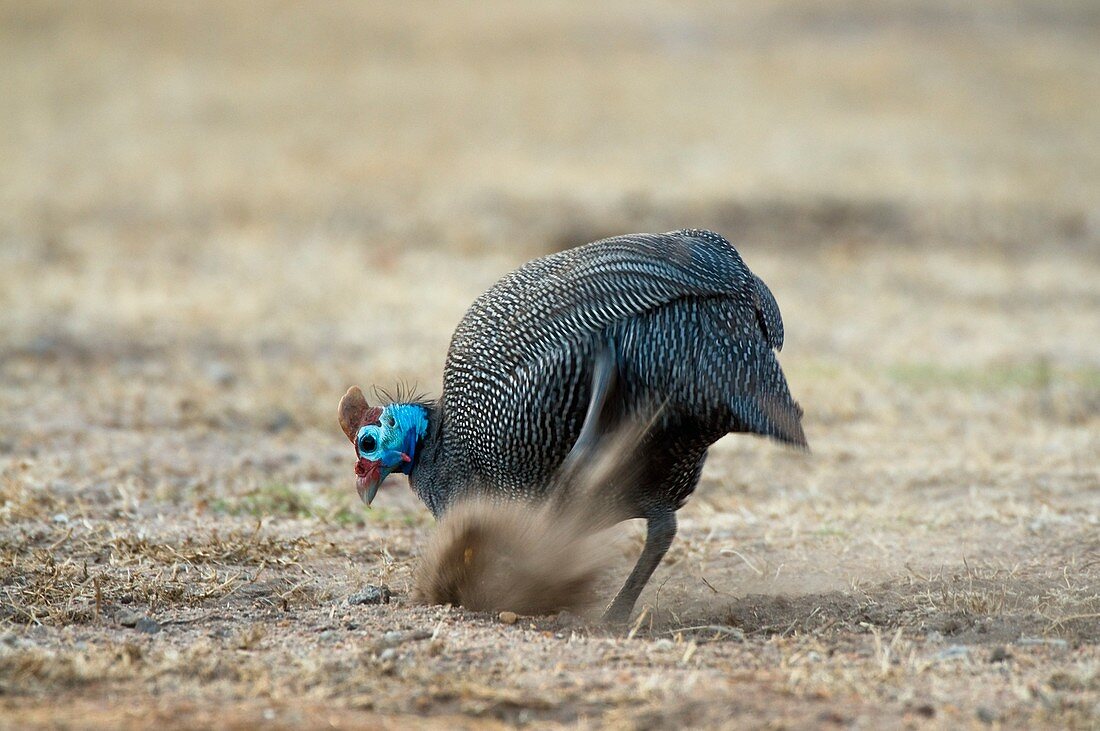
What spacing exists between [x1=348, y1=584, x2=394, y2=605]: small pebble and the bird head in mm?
318

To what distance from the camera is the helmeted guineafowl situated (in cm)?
405

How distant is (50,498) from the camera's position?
531cm

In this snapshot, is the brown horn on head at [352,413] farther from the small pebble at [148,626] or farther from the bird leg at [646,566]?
the bird leg at [646,566]

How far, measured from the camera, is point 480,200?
1320 cm

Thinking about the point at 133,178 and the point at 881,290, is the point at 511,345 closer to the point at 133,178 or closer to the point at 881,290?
the point at 881,290

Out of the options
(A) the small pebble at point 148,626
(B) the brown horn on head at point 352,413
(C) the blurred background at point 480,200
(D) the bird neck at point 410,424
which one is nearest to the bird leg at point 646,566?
(D) the bird neck at point 410,424

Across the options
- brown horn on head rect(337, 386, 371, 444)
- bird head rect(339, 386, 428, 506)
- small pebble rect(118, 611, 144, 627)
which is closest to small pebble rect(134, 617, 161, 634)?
small pebble rect(118, 611, 144, 627)

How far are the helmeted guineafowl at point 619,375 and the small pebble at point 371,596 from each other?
13.3 inches

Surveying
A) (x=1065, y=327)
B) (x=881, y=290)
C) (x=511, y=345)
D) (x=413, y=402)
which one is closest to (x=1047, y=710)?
(x=511, y=345)

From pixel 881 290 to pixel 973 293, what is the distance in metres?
0.81

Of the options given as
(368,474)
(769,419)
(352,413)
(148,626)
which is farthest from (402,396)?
(769,419)

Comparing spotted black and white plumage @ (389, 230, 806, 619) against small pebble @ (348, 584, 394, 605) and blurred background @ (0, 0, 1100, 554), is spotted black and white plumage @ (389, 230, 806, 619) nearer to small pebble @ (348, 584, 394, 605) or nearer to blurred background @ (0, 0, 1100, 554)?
small pebble @ (348, 584, 394, 605)

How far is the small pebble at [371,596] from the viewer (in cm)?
427

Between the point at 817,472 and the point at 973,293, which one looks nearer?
the point at 817,472
